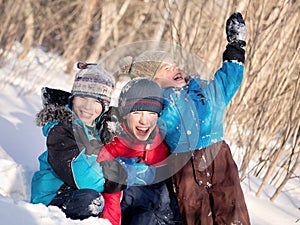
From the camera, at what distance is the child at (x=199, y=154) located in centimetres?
244

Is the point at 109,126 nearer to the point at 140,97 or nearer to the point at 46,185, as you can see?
the point at 140,97

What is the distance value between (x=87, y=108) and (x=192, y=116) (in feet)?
1.67

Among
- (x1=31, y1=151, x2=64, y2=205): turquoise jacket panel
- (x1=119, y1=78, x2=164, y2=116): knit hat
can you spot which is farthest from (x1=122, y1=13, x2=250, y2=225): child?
(x1=31, y1=151, x2=64, y2=205): turquoise jacket panel

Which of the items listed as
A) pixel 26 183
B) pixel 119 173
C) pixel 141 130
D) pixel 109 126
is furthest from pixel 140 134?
pixel 26 183

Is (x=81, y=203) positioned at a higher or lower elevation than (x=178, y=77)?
lower

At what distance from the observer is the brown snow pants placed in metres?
2.43

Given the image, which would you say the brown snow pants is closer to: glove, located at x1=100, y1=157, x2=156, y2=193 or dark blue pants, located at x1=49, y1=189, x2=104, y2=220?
glove, located at x1=100, y1=157, x2=156, y2=193

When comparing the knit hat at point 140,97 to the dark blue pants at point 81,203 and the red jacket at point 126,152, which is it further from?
the dark blue pants at point 81,203

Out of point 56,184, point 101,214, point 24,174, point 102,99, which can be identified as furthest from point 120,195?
point 24,174

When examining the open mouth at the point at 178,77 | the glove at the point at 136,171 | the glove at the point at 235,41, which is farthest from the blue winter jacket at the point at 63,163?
the glove at the point at 235,41

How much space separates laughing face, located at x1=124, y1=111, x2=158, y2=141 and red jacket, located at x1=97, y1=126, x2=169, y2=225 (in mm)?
27

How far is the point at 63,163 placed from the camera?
218cm

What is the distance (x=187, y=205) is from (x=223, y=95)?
594 millimetres

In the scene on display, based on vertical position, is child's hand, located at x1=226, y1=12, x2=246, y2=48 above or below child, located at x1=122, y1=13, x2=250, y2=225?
above
